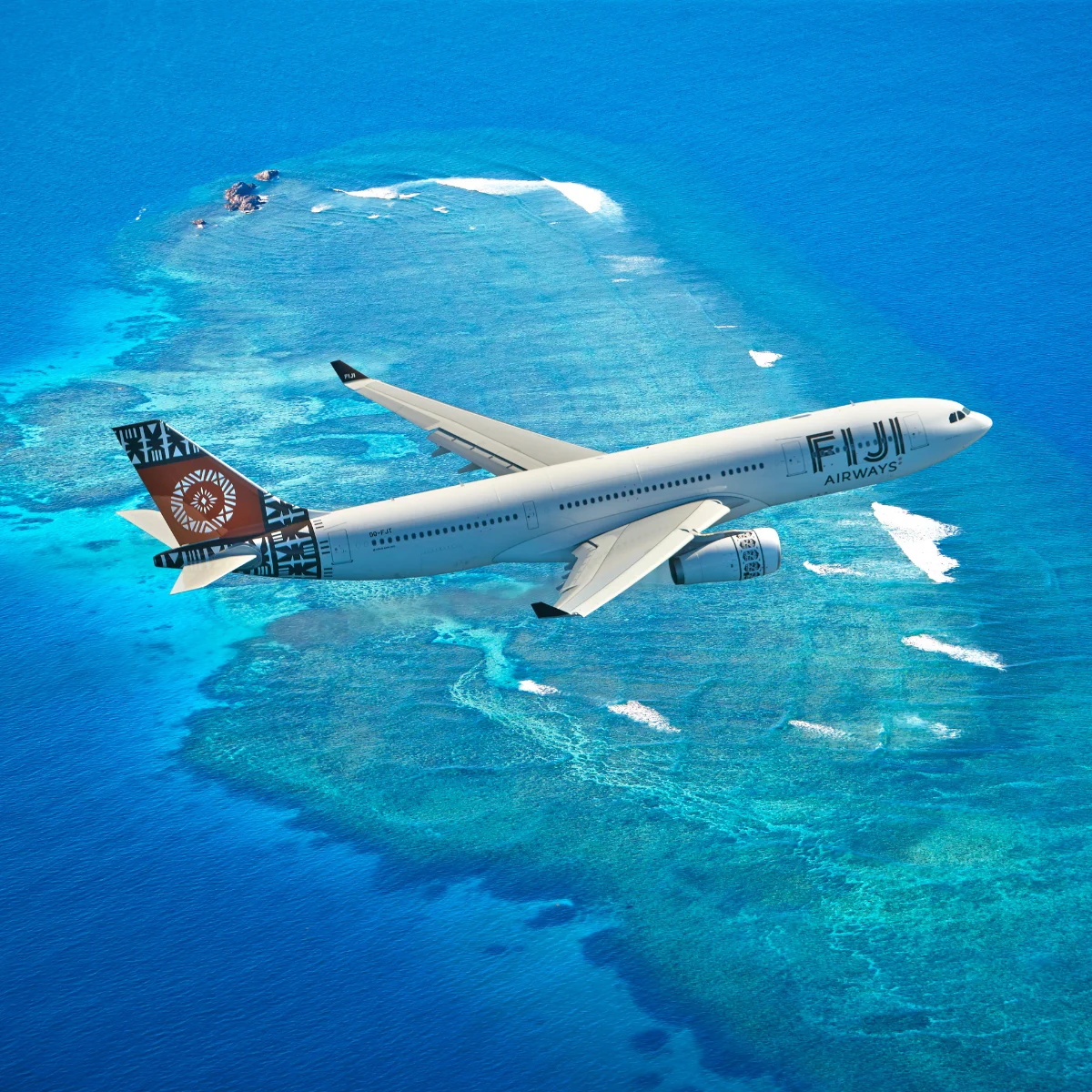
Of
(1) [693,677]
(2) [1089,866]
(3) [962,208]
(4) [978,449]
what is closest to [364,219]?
(3) [962,208]

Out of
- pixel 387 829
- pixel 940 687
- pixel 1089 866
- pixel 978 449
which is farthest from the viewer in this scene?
pixel 978 449

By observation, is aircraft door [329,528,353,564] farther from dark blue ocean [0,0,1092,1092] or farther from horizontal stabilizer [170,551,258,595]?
dark blue ocean [0,0,1092,1092]

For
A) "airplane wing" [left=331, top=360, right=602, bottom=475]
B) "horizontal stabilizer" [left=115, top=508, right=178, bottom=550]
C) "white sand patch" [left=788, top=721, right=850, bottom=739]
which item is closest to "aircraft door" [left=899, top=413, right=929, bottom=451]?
"white sand patch" [left=788, top=721, right=850, bottom=739]

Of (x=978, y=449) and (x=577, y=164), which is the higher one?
(x=577, y=164)

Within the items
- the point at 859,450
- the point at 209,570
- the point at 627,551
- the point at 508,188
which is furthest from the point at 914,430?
the point at 508,188

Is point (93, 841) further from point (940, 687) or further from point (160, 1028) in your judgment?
point (940, 687)

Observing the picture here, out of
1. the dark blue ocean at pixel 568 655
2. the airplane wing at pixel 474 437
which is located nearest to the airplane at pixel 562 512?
the airplane wing at pixel 474 437
